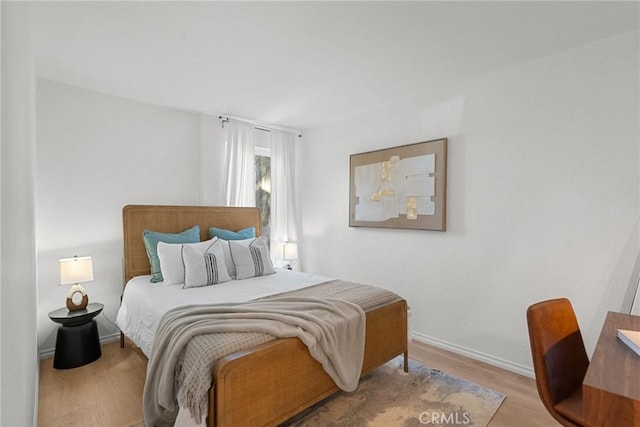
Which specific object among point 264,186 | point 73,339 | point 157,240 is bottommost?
point 73,339

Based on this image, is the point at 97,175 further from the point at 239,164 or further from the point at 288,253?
the point at 288,253

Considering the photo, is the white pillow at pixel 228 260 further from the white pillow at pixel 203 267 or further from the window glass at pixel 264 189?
the window glass at pixel 264 189

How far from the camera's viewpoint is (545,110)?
253cm

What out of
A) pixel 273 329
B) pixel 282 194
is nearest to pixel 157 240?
pixel 282 194

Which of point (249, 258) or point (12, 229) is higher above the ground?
point (12, 229)

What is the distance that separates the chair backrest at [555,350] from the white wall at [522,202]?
1.05 m

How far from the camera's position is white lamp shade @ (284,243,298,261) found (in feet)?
14.0

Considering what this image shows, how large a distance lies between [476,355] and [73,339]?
3.49 metres

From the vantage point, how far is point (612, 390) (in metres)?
0.92

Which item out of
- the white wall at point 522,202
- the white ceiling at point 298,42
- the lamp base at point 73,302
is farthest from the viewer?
the lamp base at point 73,302

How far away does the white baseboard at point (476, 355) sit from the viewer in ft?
8.56

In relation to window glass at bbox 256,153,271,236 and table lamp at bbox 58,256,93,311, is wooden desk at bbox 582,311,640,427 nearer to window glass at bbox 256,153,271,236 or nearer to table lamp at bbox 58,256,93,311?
table lamp at bbox 58,256,93,311
